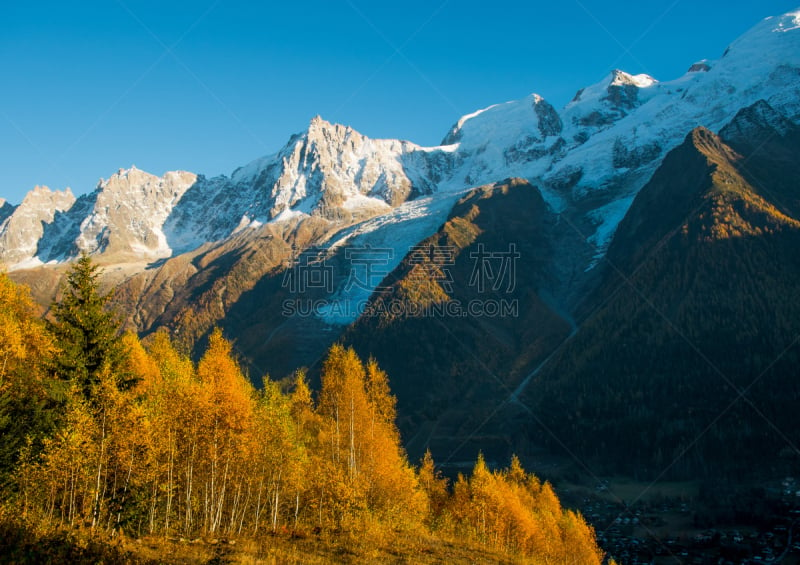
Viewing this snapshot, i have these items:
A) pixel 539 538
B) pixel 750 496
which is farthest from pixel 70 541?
pixel 750 496

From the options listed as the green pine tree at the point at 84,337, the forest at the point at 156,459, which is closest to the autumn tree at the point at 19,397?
the forest at the point at 156,459

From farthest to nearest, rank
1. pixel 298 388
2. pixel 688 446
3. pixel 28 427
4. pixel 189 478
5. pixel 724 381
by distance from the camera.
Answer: pixel 724 381 < pixel 688 446 < pixel 298 388 < pixel 189 478 < pixel 28 427

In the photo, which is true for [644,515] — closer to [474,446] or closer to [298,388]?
[474,446]

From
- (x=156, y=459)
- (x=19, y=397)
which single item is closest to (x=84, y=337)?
(x=19, y=397)

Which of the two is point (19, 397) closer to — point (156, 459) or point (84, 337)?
point (84, 337)

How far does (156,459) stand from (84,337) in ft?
29.4

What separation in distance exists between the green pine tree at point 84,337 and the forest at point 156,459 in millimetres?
84

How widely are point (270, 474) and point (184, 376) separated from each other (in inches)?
350

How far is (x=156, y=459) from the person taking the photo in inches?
1293

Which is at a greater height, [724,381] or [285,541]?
[724,381]

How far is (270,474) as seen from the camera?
4078 cm

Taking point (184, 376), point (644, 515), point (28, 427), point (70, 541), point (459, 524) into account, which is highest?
point (184, 376)

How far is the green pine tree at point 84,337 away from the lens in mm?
34281

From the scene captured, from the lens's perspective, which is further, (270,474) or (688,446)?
(688,446)
